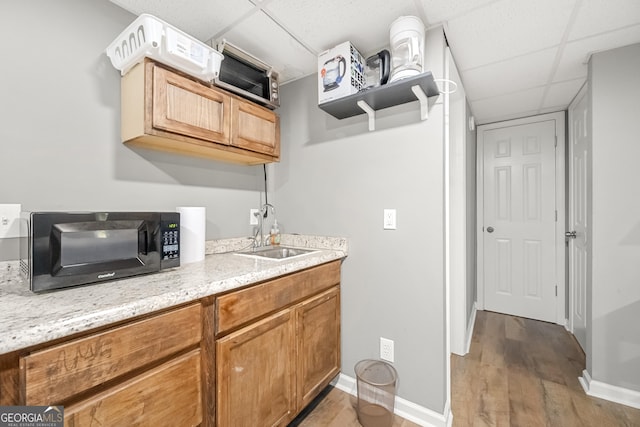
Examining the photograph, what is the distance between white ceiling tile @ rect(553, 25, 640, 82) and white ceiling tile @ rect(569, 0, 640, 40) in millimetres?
75

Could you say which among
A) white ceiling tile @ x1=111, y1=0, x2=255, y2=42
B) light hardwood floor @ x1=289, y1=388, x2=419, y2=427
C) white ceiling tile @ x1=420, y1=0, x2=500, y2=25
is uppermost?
white ceiling tile @ x1=111, y1=0, x2=255, y2=42

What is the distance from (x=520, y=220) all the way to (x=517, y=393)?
6.40ft

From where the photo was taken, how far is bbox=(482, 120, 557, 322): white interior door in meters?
2.93

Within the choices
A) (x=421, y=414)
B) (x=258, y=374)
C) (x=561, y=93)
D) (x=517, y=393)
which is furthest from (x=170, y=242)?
(x=561, y=93)

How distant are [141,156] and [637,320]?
311 centimetres

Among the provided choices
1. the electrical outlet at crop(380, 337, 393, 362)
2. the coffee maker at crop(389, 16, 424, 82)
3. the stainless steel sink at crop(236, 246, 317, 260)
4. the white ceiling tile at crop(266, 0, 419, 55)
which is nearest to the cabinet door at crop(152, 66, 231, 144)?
the white ceiling tile at crop(266, 0, 419, 55)

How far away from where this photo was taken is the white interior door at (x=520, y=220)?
293 centimetres

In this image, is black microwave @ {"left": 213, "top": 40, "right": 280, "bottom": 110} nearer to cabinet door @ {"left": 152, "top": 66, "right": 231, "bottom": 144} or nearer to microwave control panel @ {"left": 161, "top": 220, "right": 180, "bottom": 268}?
cabinet door @ {"left": 152, "top": 66, "right": 231, "bottom": 144}

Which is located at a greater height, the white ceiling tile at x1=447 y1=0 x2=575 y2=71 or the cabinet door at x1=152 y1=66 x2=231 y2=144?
the white ceiling tile at x1=447 y1=0 x2=575 y2=71

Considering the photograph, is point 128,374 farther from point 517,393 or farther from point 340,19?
point 517,393

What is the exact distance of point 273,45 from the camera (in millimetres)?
1755

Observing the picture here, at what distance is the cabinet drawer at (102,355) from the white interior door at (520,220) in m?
3.39

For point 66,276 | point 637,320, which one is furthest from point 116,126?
point 637,320

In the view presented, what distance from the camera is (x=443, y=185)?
153cm
